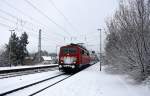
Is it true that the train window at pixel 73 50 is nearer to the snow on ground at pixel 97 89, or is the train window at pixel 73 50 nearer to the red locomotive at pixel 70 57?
the red locomotive at pixel 70 57

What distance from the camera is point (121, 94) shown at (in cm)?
1118

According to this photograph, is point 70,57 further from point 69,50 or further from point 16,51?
point 16,51

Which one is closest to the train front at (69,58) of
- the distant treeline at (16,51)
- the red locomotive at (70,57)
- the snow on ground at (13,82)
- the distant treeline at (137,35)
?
the red locomotive at (70,57)

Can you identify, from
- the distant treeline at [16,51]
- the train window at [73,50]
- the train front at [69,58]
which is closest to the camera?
the train front at [69,58]

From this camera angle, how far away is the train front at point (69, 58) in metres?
27.6

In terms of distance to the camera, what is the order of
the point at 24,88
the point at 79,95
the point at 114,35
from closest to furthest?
the point at 79,95 < the point at 24,88 < the point at 114,35

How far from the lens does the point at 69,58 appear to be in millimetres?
28156

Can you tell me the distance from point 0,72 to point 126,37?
1379 centimetres

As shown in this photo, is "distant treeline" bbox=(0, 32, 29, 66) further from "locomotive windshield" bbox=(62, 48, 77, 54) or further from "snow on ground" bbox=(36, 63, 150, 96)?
"snow on ground" bbox=(36, 63, 150, 96)

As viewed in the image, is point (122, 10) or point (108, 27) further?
point (108, 27)

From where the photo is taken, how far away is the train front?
2761 centimetres

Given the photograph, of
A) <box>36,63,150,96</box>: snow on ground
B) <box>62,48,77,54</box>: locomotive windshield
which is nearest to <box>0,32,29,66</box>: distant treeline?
<box>62,48,77,54</box>: locomotive windshield

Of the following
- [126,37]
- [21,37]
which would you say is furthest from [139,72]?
[21,37]

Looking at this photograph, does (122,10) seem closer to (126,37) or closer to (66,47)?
(126,37)
